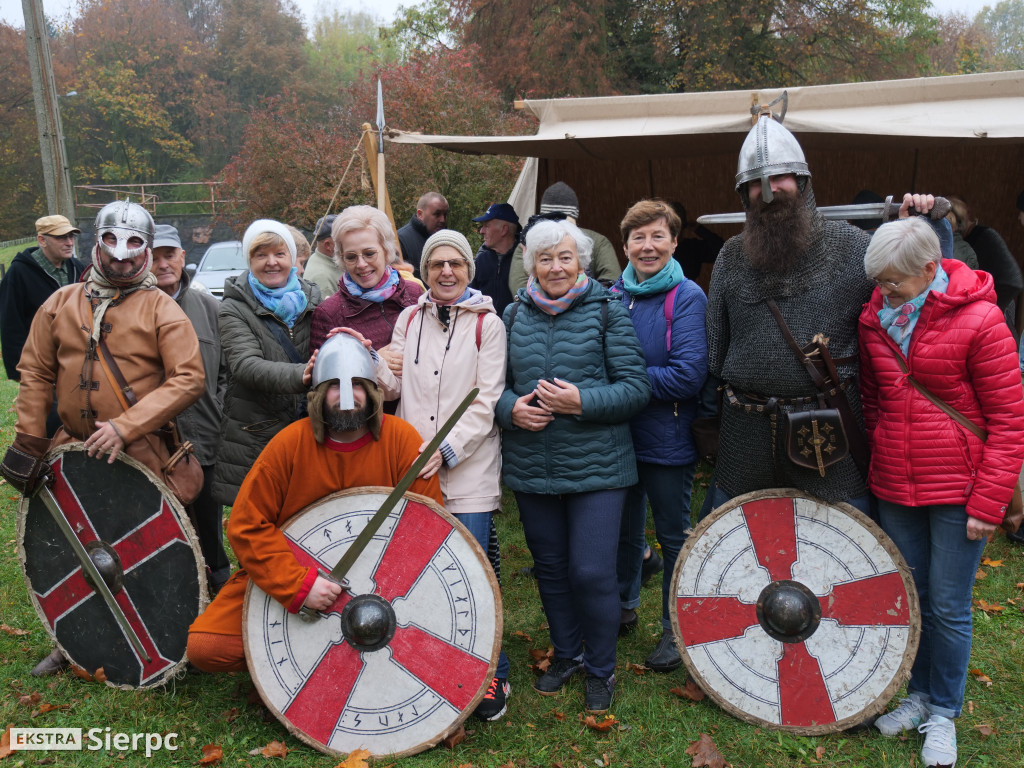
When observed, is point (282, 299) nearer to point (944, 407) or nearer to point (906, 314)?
point (906, 314)

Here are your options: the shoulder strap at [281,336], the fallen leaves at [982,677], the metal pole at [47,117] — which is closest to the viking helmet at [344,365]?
the shoulder strap at [281,336]

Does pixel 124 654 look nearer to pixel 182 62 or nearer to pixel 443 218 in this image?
pixel 443 218

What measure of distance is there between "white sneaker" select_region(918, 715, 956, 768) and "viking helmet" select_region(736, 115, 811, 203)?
1.76 metres

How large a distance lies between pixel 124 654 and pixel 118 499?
57 centimetres

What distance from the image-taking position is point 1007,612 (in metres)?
3.77

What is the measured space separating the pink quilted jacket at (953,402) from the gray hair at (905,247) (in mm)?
116

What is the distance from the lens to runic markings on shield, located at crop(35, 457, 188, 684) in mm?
2955

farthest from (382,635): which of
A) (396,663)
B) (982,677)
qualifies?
(982,677)

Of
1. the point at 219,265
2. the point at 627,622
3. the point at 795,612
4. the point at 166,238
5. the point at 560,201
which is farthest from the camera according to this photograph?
the point at 219,265

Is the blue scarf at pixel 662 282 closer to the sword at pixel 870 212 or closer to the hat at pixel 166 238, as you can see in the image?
the sword at pixel 870 212

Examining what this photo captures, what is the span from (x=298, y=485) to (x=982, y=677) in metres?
2.68

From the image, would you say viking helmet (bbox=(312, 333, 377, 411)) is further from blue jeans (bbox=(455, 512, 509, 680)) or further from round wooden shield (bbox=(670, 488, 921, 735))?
round wooden shield (bbox=(670, 488, 921, 735))

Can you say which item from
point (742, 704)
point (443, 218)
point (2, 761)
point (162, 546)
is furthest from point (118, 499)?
point (443, 218)

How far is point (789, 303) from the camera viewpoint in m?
2.70
